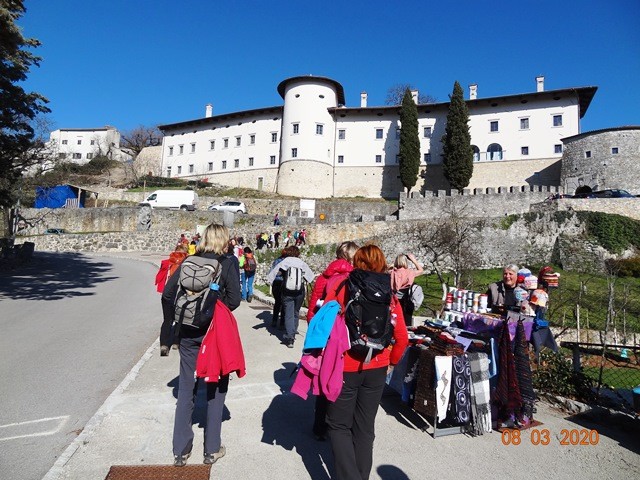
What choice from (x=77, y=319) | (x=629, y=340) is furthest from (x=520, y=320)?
(x=629, y=340)

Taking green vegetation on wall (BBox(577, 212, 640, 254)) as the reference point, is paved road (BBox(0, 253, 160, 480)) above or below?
below

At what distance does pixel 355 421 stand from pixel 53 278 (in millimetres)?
17154

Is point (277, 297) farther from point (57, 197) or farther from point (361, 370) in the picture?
point (57, 197)

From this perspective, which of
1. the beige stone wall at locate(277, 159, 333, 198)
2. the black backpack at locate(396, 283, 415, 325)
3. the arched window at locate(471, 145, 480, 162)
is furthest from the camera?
the beige stone wall at locate(277, 159, 333, 198)

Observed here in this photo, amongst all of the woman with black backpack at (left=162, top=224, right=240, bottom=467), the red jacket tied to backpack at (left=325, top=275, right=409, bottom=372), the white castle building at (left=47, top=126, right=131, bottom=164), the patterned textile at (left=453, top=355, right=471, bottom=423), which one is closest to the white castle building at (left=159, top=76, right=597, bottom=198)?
the white castle building at (left=47, top=126, right=131, bottom=164)

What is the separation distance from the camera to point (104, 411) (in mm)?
4219

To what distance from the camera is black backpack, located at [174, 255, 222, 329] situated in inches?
129

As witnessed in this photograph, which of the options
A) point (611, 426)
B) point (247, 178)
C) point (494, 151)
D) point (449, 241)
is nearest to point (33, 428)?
point (611, 426)

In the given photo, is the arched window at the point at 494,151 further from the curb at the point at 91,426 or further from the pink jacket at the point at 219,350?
the pink jacket at the point at 219,350

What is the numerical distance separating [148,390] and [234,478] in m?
2.33

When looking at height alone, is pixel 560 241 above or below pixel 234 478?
above

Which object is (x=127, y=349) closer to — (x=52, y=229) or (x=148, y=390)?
(x=148, y=390)

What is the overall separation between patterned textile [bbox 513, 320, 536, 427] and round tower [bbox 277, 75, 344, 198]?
45.0 m

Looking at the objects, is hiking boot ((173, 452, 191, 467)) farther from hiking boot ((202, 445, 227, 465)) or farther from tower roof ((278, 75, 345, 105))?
tower roof ((278, 75, 345, 105))
